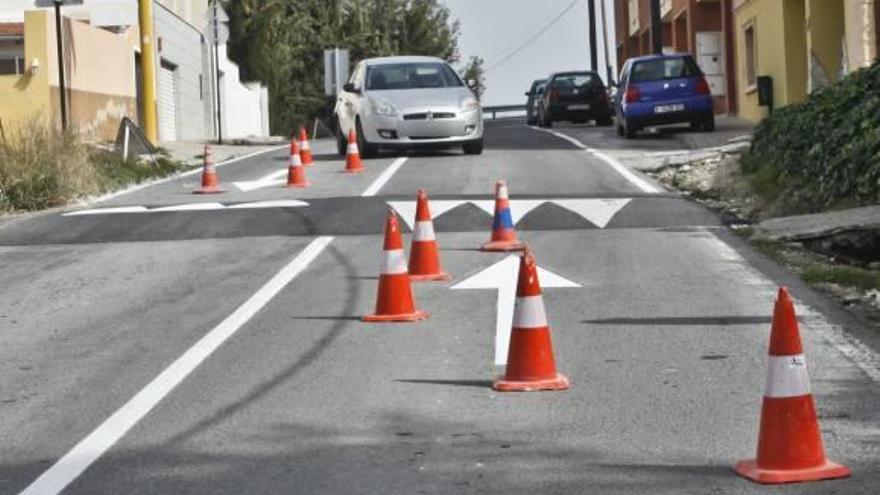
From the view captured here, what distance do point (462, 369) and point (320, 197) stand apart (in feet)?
35.6

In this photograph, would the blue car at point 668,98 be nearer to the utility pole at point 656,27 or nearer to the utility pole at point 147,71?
the utility pole at point 656,27

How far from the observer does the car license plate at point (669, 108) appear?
109ft

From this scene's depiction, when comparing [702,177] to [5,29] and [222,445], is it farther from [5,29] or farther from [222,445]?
[5,29]

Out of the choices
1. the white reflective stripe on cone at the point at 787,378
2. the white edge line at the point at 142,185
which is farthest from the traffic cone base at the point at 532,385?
the white edge line at the point at 142,185

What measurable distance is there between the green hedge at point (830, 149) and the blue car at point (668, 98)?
454 inches

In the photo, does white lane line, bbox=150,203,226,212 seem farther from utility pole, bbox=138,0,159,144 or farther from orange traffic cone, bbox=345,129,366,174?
utility pole, bbox=138,0,159,144

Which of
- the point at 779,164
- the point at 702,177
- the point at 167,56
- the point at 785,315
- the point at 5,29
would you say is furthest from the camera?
the point at 167,56

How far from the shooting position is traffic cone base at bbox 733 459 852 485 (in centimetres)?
672

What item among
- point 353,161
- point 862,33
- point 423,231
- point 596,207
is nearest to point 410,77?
point 353,161

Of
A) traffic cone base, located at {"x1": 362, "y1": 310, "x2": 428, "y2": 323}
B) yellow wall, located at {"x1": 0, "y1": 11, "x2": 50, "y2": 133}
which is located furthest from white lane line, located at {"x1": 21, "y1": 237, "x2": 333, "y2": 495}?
yellow wall, located at {"x1": 0, "y1": 11, "x2": 50, "y2": 133}

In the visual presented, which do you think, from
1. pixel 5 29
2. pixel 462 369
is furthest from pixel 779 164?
pixel 5 29

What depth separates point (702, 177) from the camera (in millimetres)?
22281

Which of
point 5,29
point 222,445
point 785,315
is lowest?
point 222,445

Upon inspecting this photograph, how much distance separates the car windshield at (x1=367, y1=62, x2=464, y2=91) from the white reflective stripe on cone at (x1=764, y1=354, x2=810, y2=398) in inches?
845
